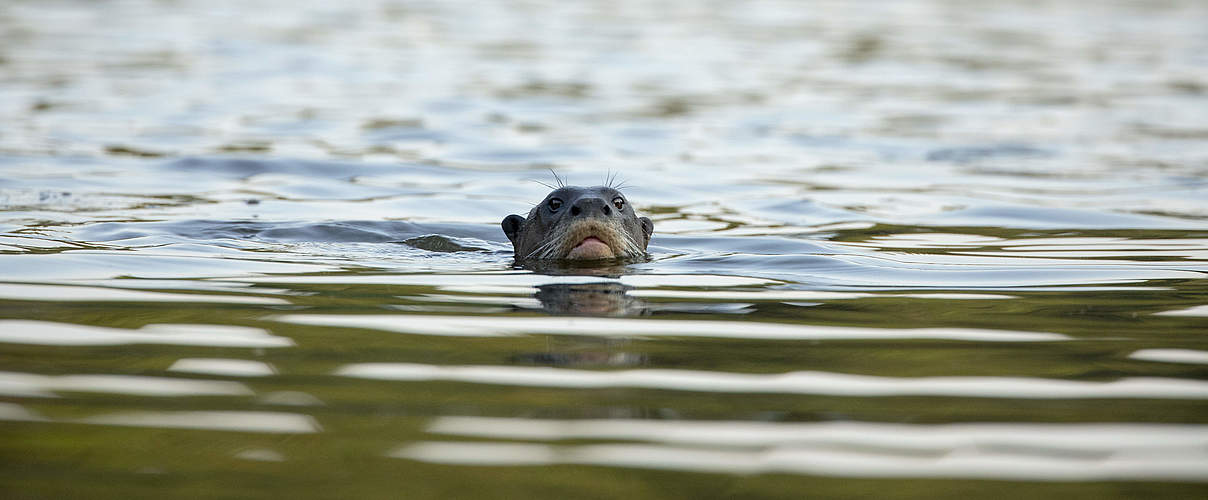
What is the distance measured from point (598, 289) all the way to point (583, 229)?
3.42 feet

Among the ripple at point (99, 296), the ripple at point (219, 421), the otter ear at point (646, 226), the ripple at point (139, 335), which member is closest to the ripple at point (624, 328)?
the ripple at point (139, 335)

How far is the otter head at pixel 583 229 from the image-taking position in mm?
7863

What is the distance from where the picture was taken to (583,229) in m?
7.84

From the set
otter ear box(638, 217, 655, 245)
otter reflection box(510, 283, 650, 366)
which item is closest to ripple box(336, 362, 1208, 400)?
otter reflection box(510, 283, 650, 366)

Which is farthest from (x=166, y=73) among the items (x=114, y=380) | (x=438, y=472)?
(x=438, y=472)

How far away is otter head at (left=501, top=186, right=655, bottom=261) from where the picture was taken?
7.86 meters

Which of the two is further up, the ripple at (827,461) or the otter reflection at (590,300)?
the otter reflection at (590,300)

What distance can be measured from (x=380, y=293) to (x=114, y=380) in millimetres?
2063

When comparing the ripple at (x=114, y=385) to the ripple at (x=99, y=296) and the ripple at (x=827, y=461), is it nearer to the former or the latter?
the ripple at (x=827, y=461)

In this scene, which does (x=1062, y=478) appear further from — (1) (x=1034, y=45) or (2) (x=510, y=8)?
(2) (x=510, y=8)

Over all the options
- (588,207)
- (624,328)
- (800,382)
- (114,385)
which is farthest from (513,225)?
(114,385)

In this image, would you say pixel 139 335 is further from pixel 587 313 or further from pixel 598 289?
pixel 598 289

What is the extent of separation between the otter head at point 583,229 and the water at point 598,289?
0.86 ft

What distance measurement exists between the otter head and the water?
0.26 m
